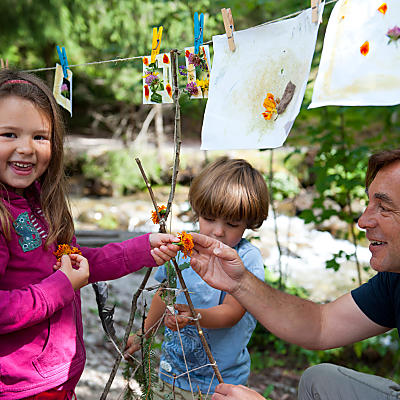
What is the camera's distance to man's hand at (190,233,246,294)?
5.41 feet

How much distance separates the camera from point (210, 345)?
1755 millimetres

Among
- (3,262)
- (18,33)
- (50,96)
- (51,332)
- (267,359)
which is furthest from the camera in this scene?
(18,33)

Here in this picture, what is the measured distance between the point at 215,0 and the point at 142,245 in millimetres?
2527

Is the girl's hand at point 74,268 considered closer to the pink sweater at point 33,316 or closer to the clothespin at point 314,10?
the pink sweater at point 33,316

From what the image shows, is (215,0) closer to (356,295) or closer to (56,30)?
(356,295)

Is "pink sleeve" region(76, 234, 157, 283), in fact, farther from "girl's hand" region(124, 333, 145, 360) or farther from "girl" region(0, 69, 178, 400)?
"girl's hand" region(124, 333, 145, 360)

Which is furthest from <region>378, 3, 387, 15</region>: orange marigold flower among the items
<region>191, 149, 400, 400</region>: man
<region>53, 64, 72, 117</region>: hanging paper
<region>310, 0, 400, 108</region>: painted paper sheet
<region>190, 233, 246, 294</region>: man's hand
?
<region>53, 64, 72, 117</region>: hanging paper

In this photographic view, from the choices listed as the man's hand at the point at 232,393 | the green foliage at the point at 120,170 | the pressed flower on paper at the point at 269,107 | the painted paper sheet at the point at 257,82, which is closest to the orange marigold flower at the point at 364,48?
the painted paper sheet at the point at 257,82

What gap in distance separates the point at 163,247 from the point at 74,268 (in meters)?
0.30

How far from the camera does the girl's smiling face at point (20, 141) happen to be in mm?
1354

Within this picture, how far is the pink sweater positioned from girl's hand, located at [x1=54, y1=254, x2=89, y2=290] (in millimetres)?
28

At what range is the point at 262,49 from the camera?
151cm

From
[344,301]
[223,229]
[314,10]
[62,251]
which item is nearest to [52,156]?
[62,251]

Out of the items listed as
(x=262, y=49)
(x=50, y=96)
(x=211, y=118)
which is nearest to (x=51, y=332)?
(x=50, y=96)
